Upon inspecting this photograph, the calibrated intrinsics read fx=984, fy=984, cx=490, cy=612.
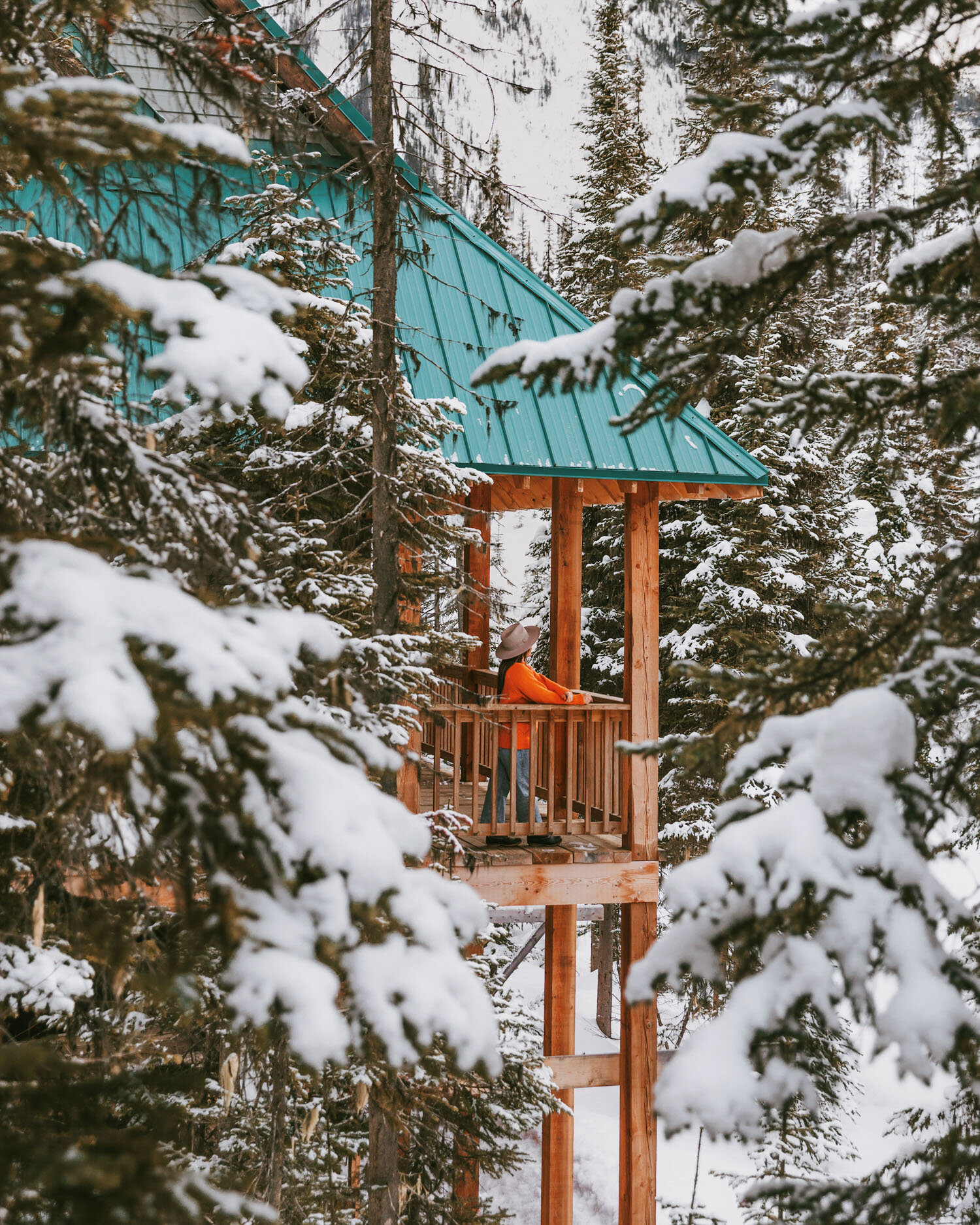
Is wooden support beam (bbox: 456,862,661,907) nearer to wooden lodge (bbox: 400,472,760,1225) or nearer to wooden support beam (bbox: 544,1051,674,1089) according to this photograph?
wooden lodge (bbox: 400,472,760,1225)

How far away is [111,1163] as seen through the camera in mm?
1563

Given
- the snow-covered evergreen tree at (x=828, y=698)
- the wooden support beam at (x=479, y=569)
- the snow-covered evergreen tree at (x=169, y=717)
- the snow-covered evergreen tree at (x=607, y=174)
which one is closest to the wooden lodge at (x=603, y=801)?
the wooden support beam at (x=479, y=569)

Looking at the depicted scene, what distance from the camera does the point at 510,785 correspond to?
24.0 ft

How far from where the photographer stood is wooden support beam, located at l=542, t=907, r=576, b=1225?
875 cm

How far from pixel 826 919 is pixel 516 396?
5587 millimetres

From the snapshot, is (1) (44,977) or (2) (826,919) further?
Answer: (1) (44,977)

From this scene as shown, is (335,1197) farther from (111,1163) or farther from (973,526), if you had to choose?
(973,526)

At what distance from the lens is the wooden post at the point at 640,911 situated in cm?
737

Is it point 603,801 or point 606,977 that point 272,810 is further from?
point 606,977

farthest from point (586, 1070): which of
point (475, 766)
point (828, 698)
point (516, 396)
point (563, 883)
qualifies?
point (828, 698)

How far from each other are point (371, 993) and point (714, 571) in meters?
12.3

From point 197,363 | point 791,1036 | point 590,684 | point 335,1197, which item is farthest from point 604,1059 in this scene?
point 590,684

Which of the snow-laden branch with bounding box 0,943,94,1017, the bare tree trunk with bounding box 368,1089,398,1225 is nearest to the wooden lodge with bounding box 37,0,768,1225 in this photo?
the bare tree trunk with bounding box 368,1089,398,1225

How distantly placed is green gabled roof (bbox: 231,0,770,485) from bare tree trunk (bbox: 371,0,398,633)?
5.91 ft
